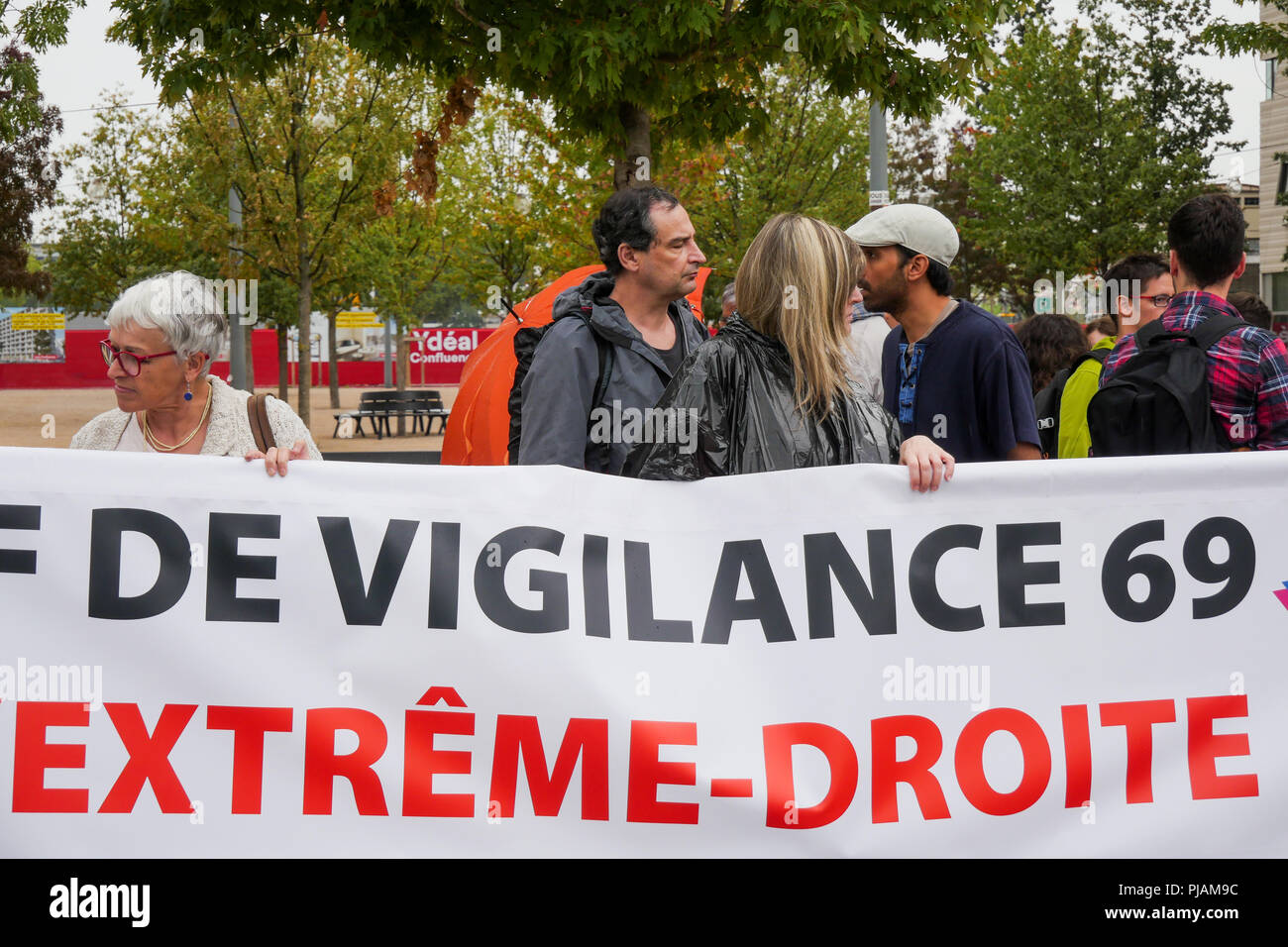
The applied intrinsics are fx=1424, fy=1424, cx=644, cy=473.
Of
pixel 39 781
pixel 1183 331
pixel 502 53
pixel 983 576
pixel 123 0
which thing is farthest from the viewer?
pixel 123 0

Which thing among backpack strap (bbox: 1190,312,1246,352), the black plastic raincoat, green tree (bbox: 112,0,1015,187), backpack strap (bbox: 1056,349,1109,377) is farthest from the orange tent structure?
the black plastic raincoat

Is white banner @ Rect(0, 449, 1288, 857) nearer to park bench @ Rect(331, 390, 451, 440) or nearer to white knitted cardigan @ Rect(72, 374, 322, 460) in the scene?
white knitted cardigan @ Rect(72, 374, 322, 460)

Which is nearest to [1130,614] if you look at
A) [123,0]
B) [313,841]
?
[313,841]

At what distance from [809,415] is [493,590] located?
3.02 feet

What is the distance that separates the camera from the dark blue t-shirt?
423cm

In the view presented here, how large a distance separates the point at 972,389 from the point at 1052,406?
2221 mm

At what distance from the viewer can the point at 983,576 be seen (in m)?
3.58

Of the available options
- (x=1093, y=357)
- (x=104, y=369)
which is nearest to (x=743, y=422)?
(x=1093, y=357)

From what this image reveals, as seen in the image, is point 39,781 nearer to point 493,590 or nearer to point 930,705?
point 493,590

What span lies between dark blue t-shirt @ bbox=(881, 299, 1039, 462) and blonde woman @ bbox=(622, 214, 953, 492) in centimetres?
69

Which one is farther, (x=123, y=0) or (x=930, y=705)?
(x=123, y=0)

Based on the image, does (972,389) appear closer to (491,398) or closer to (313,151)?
(491,398)

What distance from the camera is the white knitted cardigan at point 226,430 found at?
12.5 feet

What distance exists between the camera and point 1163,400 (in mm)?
4129
